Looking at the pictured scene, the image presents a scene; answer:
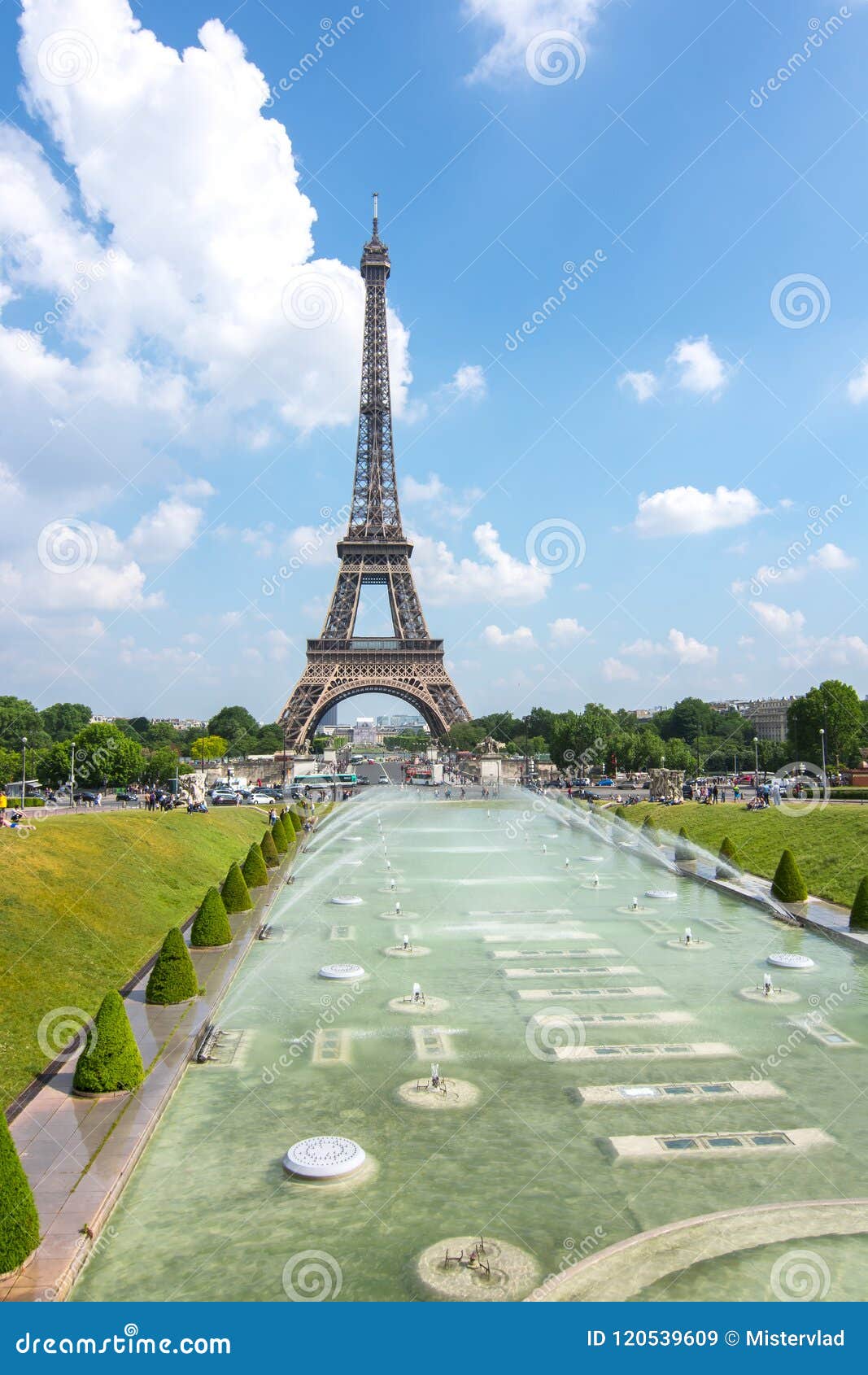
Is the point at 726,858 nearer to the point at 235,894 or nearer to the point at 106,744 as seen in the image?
the point at 235,894

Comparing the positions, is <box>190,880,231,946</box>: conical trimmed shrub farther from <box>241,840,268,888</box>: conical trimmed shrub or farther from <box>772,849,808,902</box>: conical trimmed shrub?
<box>772,849,808,902</box>: conical trimmed shrub

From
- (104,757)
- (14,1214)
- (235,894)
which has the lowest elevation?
(14,1214)

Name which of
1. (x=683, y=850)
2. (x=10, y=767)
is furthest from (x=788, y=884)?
(x=10, y=767)

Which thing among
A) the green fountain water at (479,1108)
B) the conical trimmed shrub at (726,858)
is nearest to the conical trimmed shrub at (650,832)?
the conical trimmed shrub at (726,858)

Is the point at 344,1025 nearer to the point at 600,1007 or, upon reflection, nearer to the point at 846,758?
the point at 600,1007

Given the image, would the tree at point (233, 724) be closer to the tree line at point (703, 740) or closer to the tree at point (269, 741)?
the tree at point (269, 741)

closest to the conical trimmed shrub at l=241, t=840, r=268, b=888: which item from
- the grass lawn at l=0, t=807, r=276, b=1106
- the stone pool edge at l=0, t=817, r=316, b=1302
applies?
the grass lawn at l=0, t=807, r=276, b=1106
